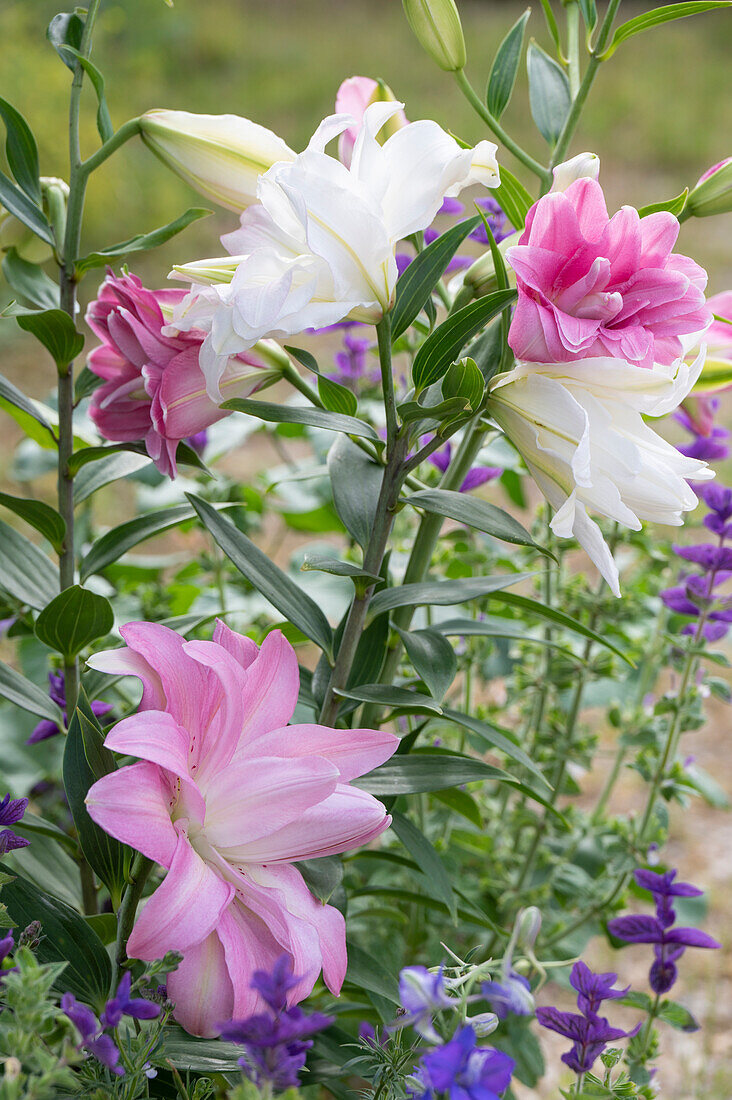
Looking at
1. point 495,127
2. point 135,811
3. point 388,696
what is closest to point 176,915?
point 135,811

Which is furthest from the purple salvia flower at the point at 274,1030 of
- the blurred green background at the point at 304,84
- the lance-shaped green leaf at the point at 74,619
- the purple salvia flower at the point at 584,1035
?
the blurred green background at the point at 304,84

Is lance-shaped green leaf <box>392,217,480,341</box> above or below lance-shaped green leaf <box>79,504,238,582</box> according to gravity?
above

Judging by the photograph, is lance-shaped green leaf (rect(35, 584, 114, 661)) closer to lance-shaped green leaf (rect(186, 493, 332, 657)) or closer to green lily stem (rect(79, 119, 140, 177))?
lance-shaped green leaf (rect(186, 493, 332, 657))

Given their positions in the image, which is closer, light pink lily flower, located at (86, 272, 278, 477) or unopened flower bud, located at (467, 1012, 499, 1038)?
unopened flower bud, located at (467, 1012, 499, 1038)

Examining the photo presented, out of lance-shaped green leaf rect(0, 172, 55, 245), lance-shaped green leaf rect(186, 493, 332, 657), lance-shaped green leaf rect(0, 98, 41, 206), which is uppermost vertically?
lance-shaped green leaf rect(0, 98, 41, 206)

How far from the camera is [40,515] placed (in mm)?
472

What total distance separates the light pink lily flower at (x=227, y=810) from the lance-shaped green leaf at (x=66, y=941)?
0.23 ft

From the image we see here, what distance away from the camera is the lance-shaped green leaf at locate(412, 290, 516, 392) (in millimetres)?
376

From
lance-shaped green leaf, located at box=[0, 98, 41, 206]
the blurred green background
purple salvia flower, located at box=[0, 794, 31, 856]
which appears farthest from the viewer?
the blurred green background

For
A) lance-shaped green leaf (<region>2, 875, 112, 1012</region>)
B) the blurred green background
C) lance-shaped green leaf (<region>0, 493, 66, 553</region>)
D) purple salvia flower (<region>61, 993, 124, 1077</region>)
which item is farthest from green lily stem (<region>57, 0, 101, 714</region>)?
the blurred green background

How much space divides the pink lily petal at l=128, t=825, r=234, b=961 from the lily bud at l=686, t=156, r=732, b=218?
34 cm

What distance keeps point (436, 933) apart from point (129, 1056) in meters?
0.43

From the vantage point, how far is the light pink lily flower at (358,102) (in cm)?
44

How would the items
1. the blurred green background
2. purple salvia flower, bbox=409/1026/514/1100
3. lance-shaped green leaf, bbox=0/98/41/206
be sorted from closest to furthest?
purple salvia flower, bbox=409/1026/514/1100
lance-shaped green leaf, bbox=0/98/41/206
the blurred green background
